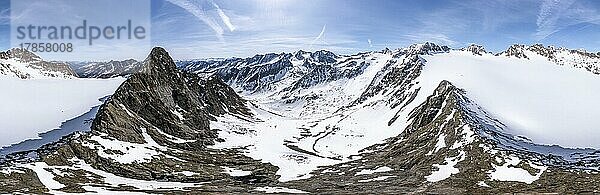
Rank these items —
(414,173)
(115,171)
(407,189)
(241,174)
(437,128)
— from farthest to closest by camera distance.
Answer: (437,128)
(241,174)
(414,173)
(115,171)
(407,189)

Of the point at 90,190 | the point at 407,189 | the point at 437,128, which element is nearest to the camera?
the point at 90,190

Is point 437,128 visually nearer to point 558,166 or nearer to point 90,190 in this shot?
point 558,166

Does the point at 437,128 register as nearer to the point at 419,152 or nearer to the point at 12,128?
the point at 419,152

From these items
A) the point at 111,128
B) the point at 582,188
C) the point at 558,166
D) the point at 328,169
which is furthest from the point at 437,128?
the point at 111,128

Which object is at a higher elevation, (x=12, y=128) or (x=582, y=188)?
(x=12, y=128)

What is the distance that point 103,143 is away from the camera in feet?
491

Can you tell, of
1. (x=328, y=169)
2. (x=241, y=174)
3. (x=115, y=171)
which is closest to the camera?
(x=115, y=171)

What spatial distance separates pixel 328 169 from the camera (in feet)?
555

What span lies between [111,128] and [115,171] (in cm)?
3104

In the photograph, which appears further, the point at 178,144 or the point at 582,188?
the point at 178,144

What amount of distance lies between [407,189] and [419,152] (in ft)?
166

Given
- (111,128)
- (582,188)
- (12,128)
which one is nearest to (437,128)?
(582,188)

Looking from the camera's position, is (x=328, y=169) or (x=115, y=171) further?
(x=328, y=169)

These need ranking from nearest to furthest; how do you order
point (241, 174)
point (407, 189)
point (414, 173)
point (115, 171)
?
point (407, 189) → point (115, 171) → point (414, 173) → point (241, 174)
